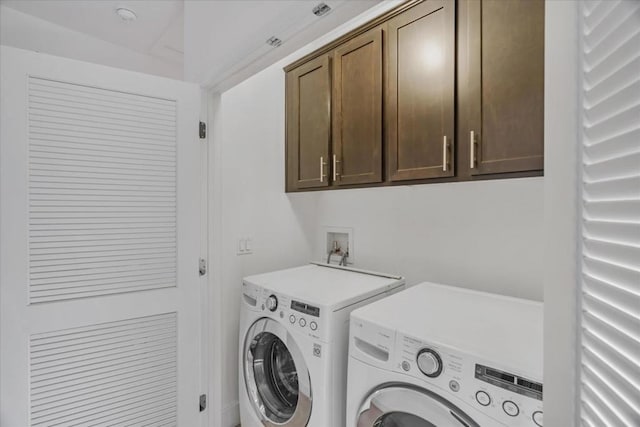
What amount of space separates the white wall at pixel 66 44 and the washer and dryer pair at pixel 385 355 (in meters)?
1.70

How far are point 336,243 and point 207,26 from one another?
5.39ft

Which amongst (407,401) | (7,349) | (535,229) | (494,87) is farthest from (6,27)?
(535,229)

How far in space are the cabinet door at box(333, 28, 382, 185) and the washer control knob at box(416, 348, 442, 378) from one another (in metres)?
0.94

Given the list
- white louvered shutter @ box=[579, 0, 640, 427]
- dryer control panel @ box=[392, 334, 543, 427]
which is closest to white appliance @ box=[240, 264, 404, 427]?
dryer control panel @ box=[392, 334, 543, 427]

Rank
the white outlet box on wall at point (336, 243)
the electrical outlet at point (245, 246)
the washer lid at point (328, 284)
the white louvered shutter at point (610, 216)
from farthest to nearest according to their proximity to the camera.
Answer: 1. the white outlet box on wall at point (336, 243)
2. the electrical outlet at point (245, 246)
3. the washer lid at point (328, 284)
4. the white louvered shutter at point (610, 216)

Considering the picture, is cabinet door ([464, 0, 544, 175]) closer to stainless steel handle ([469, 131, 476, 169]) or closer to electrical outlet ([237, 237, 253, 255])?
stainless steel handle ([469, 131, 476, 169])

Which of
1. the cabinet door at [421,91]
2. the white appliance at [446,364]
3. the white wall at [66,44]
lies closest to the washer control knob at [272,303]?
the white appliance at [446,364]

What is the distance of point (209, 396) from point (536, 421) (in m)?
1.63

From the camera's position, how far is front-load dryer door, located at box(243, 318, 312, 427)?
1598 mm

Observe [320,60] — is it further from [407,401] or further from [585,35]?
[407,401]

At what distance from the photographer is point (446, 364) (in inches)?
37.4

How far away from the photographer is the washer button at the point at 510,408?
0.82 metres

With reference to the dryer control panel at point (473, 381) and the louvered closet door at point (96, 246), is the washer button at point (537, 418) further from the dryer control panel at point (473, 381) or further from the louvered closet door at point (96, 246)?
the louvered closet door at point (96, 246)

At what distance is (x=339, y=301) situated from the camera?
139 cm
